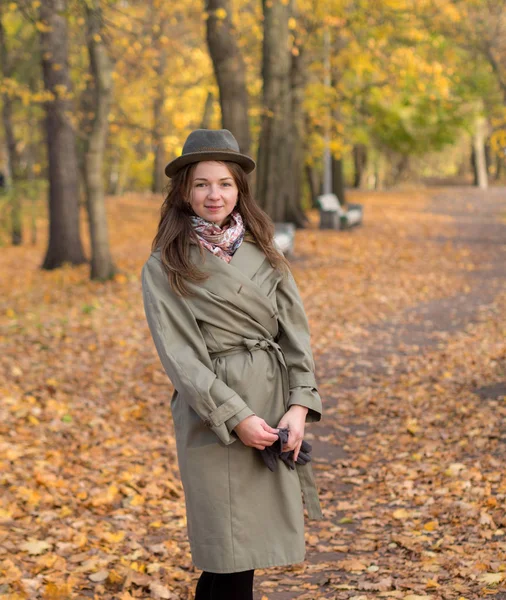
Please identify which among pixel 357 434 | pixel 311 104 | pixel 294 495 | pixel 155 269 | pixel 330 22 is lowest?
pixel 357 434

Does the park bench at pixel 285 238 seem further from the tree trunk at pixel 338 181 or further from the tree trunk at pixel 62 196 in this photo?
the tree trunk at pixel 338 181

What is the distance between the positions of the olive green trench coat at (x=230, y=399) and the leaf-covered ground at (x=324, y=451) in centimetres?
137

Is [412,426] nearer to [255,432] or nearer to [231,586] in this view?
[231,586]

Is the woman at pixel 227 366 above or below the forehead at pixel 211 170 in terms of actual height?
below

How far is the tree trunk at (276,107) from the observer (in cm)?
1697

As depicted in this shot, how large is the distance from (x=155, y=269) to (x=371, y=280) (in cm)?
1226

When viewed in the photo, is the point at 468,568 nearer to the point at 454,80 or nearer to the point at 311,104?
the point at 311,104

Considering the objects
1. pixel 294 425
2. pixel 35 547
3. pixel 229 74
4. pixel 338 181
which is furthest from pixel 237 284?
pixel 338 181

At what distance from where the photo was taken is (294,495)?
117 inches

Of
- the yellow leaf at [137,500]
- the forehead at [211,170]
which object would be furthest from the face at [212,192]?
the yellow leaf at [137,500]

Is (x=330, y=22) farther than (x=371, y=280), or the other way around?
(x=330, y=22)

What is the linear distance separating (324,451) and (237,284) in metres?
3.96

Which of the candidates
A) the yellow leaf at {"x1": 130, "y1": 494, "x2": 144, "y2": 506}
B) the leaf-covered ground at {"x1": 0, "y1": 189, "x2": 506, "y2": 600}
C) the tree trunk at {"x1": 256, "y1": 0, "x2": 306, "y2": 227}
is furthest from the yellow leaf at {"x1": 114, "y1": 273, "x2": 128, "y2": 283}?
the yellow leaf at {"x1": 130, "y1": 494, "x2": 144, "y2": 506}

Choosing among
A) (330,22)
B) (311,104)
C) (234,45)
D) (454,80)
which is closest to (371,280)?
(234,45)
